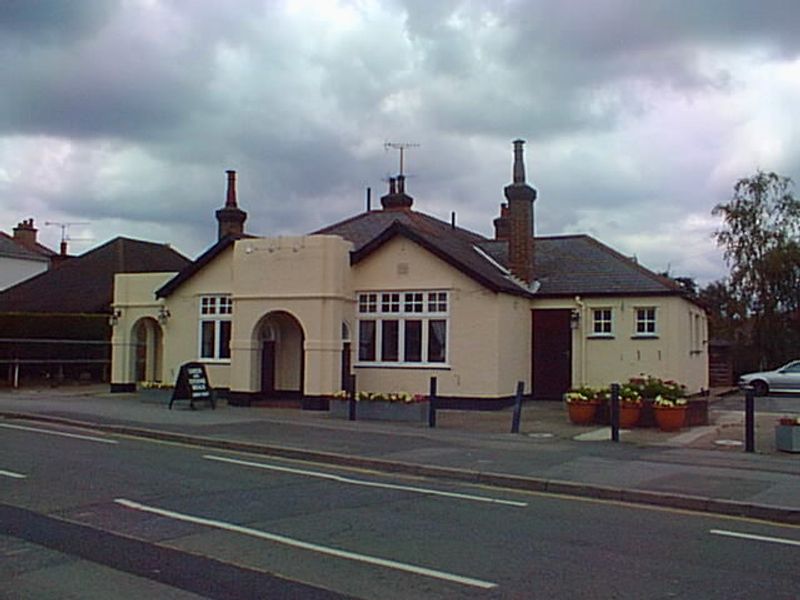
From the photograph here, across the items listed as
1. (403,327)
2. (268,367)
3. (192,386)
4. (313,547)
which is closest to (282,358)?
(268,367)

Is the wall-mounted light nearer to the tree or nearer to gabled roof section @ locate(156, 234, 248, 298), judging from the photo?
gabled roof section @ locate(156, 234, 248, 298)

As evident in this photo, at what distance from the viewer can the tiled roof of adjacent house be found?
193 ft

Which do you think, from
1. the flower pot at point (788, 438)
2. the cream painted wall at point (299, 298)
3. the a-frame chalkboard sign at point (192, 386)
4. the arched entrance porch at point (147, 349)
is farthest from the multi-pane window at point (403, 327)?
the flower pot at point (788, 438)

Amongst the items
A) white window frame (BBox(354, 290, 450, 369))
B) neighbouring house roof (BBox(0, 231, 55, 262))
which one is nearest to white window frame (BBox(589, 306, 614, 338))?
white window frame (BBox(354, 290, 450, 369))

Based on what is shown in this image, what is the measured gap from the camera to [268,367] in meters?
27.5

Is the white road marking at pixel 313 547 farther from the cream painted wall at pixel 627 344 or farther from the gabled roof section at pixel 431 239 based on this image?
the cream painted wall at pixel 627 344

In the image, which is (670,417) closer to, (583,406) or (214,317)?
(583,406)

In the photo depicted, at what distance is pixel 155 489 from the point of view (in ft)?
37.2

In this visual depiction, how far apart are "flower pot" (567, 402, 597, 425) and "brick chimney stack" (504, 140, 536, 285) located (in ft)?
26.1

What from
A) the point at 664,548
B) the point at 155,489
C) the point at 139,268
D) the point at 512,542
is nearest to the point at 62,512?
the point at 155,489

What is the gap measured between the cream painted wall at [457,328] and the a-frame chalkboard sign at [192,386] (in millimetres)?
4273

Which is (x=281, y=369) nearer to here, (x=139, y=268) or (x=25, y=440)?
(x=25, y=440)

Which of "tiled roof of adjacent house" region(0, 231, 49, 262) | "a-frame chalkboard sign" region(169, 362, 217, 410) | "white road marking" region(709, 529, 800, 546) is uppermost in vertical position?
"tiled roof of adjacent house" region(0, 231, 49, 262)

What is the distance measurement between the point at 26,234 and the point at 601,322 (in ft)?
162
